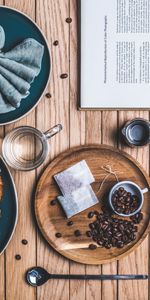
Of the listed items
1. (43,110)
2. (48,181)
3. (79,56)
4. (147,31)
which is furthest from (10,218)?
(147,31)

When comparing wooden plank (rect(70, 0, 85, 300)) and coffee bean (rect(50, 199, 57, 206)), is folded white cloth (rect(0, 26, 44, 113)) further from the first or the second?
coffee bean (rect(50, 199, 57, 206))

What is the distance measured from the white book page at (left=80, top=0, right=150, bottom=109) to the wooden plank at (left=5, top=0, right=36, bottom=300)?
0.14 metres

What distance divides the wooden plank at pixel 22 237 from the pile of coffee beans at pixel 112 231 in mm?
146

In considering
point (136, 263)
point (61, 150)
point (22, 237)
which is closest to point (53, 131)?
point (61, 150)

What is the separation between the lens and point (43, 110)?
1.11 metres

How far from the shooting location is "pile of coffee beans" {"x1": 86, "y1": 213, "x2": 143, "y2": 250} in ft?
3.60

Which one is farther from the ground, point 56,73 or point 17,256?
point 56,73

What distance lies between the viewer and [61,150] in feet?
3.63

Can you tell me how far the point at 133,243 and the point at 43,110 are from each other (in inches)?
14.8

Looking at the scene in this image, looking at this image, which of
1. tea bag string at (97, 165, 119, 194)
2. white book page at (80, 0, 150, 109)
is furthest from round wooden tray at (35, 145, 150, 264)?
white book page at (80, 0, 150, 109)

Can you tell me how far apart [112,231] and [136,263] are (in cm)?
10

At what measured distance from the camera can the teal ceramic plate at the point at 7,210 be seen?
1090 millimetres

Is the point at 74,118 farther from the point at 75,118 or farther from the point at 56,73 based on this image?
the point at 56,73

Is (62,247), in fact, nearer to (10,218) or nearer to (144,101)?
(10,218)
